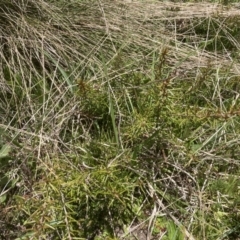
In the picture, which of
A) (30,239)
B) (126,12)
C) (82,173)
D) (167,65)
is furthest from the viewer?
(126,12)

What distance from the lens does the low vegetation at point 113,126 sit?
1.65 m

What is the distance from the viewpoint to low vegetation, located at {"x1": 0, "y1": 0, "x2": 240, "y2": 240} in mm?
1647

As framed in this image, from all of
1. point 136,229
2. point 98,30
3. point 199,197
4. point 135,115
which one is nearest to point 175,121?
point 135,115

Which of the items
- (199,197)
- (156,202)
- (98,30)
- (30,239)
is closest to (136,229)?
(156,202)

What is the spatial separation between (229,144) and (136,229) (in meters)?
0.42

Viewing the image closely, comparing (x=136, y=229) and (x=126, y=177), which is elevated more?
(x=126, y=177)

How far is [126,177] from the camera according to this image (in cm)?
169

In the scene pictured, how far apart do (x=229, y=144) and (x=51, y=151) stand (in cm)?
58

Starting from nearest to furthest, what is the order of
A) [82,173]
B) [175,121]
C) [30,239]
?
[30,239] < [82,173] < [175,121]

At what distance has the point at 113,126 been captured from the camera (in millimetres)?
1798

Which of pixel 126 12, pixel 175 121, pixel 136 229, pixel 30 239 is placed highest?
pixel 126 12

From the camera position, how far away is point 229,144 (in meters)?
1.83

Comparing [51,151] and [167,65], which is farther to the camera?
[167,65]

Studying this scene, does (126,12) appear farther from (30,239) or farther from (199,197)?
(30,239)
